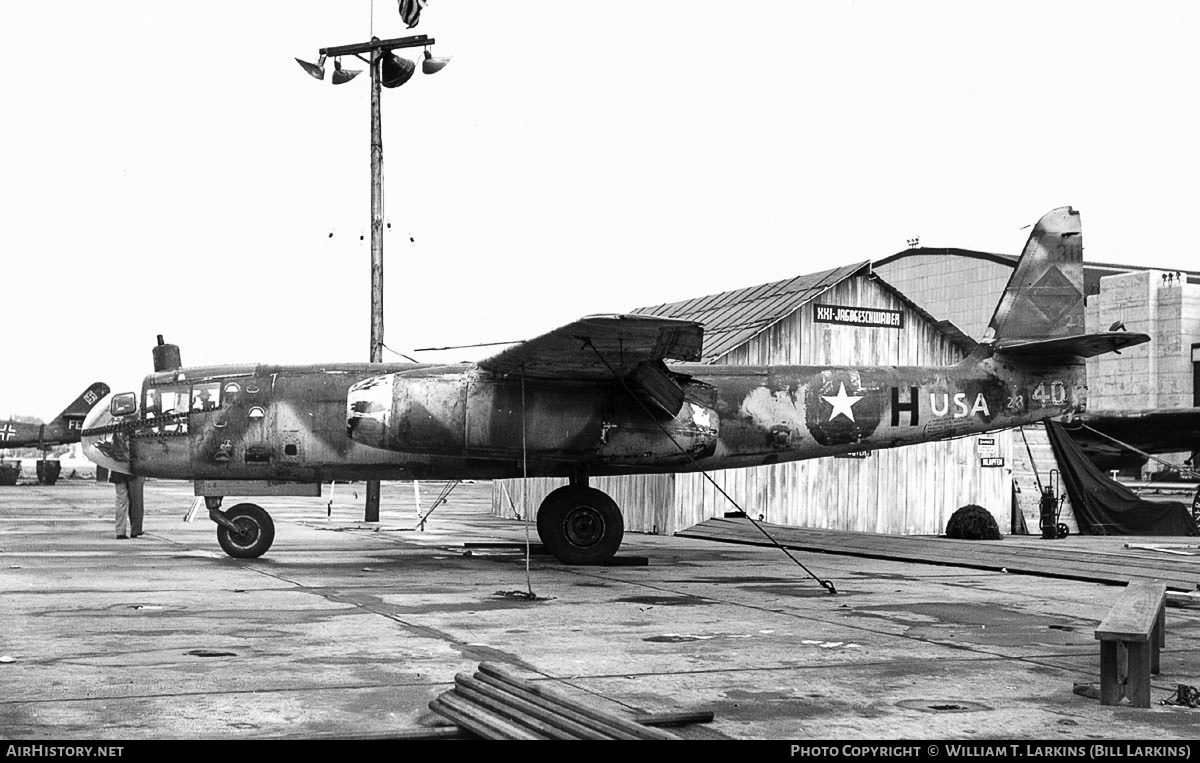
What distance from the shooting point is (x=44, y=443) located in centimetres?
4484

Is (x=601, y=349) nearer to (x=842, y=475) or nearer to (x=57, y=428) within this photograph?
(x=842, y=475)

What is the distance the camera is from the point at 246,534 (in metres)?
17.2

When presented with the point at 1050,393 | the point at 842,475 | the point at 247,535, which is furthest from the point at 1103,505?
the point at 247,535

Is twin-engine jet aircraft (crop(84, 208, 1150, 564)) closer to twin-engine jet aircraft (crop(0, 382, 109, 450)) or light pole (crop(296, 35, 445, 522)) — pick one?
light pole (crop(296, 35, 445, 522))

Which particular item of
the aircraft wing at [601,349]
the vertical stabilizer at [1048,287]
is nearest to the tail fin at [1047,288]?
the vertical stabilizer at [1048,287]

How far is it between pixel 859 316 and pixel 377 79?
12762mm

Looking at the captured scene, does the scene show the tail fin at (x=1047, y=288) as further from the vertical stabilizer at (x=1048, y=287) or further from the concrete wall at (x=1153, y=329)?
the concrete wall at (x=1153, y=329)

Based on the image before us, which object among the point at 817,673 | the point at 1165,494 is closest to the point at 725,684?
the point at 817,673

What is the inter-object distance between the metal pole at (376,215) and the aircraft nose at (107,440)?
32.5 feet

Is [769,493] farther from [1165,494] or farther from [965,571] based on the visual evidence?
[1165,494]

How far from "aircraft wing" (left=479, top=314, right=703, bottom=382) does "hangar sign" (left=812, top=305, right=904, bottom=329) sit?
10.2 metres
